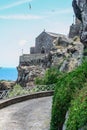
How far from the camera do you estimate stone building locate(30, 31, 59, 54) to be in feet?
266

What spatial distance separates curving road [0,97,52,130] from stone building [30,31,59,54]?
52.9 metres

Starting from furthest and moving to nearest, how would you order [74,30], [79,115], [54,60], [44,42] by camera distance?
[44,42], [74,30], [54,60], [79,115]

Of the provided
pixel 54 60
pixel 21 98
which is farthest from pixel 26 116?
pixel 54 60

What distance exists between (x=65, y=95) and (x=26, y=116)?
21.9ft

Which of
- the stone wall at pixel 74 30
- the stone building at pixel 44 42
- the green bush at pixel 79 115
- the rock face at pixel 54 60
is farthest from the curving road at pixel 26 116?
the stone building at pixel 44 42

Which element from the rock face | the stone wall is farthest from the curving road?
the stone wall

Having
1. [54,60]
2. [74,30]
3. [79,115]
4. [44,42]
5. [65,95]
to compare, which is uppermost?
[79,115]

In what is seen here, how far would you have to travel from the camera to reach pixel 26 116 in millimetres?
23031

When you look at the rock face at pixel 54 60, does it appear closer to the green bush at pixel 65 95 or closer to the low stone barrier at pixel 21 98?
the low stone barrier at pixel 21 98

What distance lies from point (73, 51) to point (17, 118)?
35576mm

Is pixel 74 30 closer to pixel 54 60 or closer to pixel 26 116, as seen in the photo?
pixel 54 60

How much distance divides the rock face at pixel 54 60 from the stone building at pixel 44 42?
210 inches

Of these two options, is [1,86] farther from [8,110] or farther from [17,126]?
[17,126]

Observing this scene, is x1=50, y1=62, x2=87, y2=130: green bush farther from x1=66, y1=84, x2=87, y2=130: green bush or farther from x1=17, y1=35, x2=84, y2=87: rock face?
x1=17, y1=35, x2=84, y2=87: rock face
